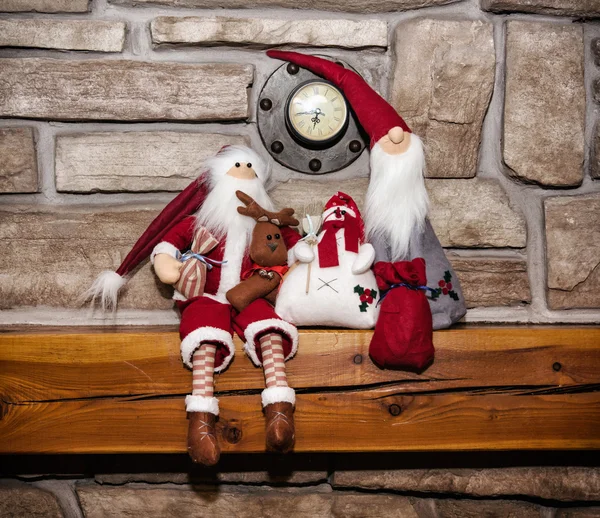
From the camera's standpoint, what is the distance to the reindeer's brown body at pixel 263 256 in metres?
1.07

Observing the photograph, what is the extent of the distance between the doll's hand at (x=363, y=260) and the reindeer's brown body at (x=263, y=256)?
0.14 m

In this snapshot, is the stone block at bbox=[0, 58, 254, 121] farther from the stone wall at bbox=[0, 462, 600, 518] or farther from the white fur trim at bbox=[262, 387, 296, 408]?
the stone wall at bbox=[0, 462, 600, 518]

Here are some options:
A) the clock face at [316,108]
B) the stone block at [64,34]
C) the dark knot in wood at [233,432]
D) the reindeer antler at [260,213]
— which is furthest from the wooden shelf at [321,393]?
the stone block at [64,34]

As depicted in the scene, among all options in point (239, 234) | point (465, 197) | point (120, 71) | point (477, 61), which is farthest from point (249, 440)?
point (477, 61)

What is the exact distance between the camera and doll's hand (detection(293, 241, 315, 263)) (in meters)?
1.07

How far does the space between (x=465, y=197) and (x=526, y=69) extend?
30 cm

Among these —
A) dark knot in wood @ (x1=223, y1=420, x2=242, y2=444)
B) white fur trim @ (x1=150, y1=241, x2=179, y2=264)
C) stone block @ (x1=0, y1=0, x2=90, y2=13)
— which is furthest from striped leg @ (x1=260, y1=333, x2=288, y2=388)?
stone block @ (x1=0, y1=0, x2=90, y2=13)

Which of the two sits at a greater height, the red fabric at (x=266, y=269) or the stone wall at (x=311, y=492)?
the red fabric at (x=266, y=269)

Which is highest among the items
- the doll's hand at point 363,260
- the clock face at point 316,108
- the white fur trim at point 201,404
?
the clock face at point 316,108

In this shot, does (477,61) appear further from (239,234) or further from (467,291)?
(239,234)

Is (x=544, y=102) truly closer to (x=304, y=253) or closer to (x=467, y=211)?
(x=467, y=211)

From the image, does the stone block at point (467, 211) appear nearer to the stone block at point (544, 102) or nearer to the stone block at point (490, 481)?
the stone block at point (544, 102)

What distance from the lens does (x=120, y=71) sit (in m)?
1.25

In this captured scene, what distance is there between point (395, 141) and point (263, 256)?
1.03ft
